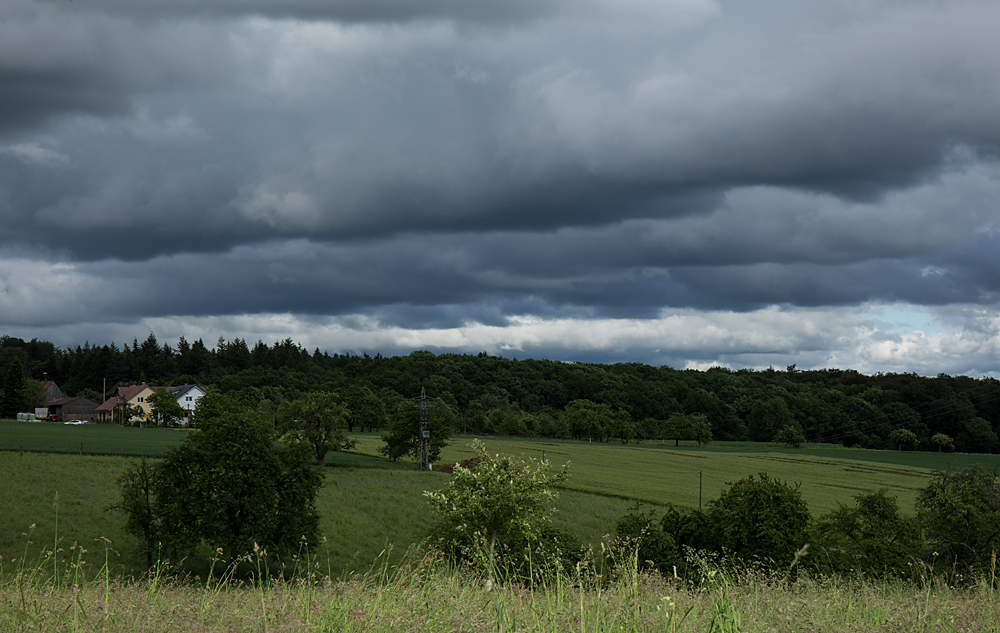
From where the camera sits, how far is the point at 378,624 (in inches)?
146

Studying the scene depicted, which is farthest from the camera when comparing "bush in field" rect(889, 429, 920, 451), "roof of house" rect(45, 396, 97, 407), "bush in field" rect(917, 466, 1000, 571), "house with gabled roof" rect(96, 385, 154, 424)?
"roof of house" rect(45, 396, 97, 407)

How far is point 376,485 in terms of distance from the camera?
68688 mm

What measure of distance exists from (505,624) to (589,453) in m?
122

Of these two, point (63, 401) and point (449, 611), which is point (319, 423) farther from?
point (63, 401)

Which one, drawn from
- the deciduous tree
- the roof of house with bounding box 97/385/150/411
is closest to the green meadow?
the deciduous tree

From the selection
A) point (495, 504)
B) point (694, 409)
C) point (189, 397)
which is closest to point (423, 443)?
A: point (495, 504)

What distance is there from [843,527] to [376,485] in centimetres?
4351

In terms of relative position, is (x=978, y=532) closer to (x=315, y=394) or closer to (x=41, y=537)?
(x=41, y=537)

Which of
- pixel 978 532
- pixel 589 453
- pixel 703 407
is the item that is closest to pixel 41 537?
→ pixel 978 532

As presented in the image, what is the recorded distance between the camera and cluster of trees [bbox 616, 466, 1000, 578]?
3681 cm

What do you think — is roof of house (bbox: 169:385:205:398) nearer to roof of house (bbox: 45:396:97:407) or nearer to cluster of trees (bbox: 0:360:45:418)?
cluster of trees (bbox: 0:360:45:418)

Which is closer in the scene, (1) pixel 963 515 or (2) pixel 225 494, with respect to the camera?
(2) pixel 225 494

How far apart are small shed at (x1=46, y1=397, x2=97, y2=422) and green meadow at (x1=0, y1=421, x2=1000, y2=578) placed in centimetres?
7039

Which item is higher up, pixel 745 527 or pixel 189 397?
pixel 189 397
